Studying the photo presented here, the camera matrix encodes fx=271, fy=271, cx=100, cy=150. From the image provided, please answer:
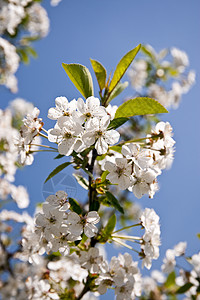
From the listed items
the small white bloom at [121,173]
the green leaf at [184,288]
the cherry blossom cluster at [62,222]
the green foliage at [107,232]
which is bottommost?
the green leaf at [184,288]

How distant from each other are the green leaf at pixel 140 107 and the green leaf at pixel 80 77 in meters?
0.20

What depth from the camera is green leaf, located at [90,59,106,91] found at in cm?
151

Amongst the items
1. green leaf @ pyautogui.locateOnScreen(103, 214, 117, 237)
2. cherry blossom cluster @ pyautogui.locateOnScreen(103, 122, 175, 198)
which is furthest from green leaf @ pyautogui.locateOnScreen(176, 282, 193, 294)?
cherry blossom cluster @ pyautogui.locateOnScreen(103, 122, 175, 198)

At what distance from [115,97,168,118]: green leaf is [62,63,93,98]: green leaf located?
20cm

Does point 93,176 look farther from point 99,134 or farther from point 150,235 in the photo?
point 150,235

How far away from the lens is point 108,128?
4.33ft

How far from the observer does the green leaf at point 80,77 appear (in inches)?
53.6

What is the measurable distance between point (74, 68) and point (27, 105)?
4513mm

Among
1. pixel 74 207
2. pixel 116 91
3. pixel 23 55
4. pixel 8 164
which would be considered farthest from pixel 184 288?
pixel 23 55

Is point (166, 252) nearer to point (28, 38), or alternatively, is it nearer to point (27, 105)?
point (27, 105)

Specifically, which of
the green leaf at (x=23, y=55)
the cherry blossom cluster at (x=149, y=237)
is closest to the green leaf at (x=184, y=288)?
the cherry blossom cluster at (x=149, y=237)

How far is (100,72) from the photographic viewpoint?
154 cm

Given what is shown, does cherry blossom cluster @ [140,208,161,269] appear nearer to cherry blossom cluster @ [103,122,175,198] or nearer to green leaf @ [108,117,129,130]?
cherry blossom cluster @ [103,122,175,198]

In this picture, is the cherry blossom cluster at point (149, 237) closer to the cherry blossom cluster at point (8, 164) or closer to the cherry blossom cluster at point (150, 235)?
the cherry blossom cluster at point (150, 235)
